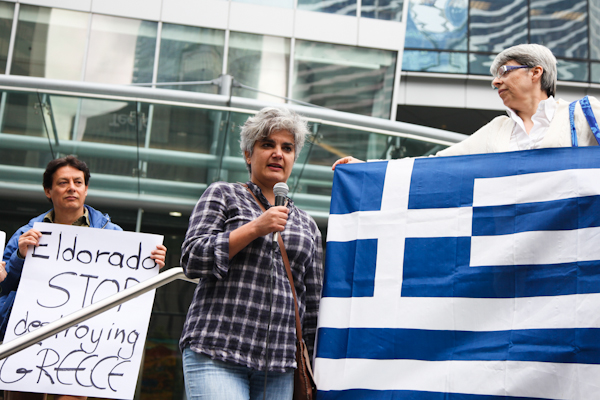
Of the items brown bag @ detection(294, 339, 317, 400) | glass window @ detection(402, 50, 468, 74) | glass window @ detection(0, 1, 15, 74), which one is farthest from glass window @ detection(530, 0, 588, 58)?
brown bag @ detection(294, 339, 317, 400)

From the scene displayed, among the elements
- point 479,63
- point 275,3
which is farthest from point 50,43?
point 479,63

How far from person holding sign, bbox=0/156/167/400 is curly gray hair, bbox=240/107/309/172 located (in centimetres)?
117

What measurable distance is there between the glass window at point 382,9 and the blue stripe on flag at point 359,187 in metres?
10.9

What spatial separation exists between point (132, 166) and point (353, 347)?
8.47 metres

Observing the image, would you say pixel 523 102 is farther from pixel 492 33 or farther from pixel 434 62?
pixel 492 33

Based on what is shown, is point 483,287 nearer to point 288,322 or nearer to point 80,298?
point 288,322

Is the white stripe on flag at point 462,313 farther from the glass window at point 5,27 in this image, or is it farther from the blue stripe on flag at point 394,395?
the glass window at point 5,27

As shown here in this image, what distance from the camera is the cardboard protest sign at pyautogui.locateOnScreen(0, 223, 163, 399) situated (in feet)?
11.3

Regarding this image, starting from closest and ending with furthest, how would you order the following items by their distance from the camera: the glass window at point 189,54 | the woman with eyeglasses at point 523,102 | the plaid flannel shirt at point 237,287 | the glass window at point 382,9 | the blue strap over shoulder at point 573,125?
the plaid flannel shirt at point 237,287 < the blue strap over shoulder at point 573,125 < the woman with eyeglasses at point 523,102 < the glass window at point 189,54 < the glass window at point 382,9

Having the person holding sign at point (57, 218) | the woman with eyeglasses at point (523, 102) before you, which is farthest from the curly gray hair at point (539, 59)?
the person holding sign at point (57, 218)

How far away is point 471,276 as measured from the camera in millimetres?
2594

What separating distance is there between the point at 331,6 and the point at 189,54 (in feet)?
10.2

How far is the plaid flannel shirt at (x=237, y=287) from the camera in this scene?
2416mm

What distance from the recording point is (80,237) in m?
3.66
